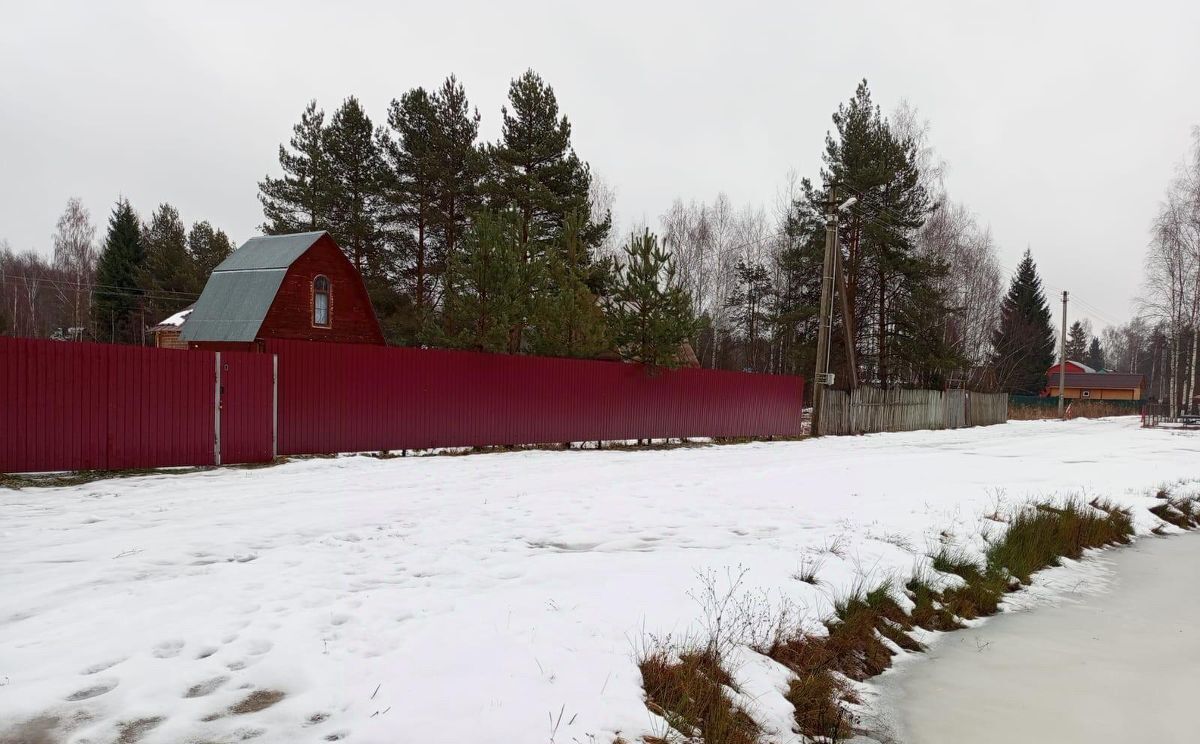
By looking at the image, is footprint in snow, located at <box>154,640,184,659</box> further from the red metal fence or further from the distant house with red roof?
the distant house with red roof

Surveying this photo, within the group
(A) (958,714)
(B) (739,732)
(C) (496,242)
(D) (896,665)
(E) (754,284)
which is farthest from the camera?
(E) (754,284)

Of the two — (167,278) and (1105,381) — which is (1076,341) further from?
(167,278)

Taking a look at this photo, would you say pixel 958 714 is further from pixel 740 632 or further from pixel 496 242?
pixel 496 242

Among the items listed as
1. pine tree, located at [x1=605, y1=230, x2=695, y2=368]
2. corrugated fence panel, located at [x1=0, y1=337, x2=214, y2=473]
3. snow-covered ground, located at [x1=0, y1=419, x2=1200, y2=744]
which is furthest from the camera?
pine tree, located at [x1=605, y1=230, x2=695, y2=368]

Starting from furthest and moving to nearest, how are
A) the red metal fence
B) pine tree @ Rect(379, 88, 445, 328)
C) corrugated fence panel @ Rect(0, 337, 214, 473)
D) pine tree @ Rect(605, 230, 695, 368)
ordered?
pine tree @ Rect(379, 88, 445, 328)
pine tree @ Rect(605, 230, 695, 368)
the red metal fence
corrugated fence panel @ Rect(0, 337, 214, 473)

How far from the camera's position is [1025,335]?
48062 millimetres

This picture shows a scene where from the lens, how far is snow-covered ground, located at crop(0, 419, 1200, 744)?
2.82 meters

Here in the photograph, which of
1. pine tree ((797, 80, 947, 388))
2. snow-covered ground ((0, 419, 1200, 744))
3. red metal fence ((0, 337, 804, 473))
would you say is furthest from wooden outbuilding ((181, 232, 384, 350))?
pine tree ((797, 80, 947, 388))

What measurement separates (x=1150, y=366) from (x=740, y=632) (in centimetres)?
10505

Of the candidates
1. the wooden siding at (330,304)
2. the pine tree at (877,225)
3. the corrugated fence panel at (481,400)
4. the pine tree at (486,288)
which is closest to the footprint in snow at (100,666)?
the corrugated fence panel at (481,400)

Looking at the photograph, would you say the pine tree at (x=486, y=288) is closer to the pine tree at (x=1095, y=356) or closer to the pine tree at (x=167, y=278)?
the pine tree at (x=167, y=278)

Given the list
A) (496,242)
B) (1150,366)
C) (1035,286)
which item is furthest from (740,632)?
(1150,366)

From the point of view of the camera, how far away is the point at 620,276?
16031 mm

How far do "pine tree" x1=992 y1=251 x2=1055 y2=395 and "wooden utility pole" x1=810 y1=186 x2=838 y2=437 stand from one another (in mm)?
29495
